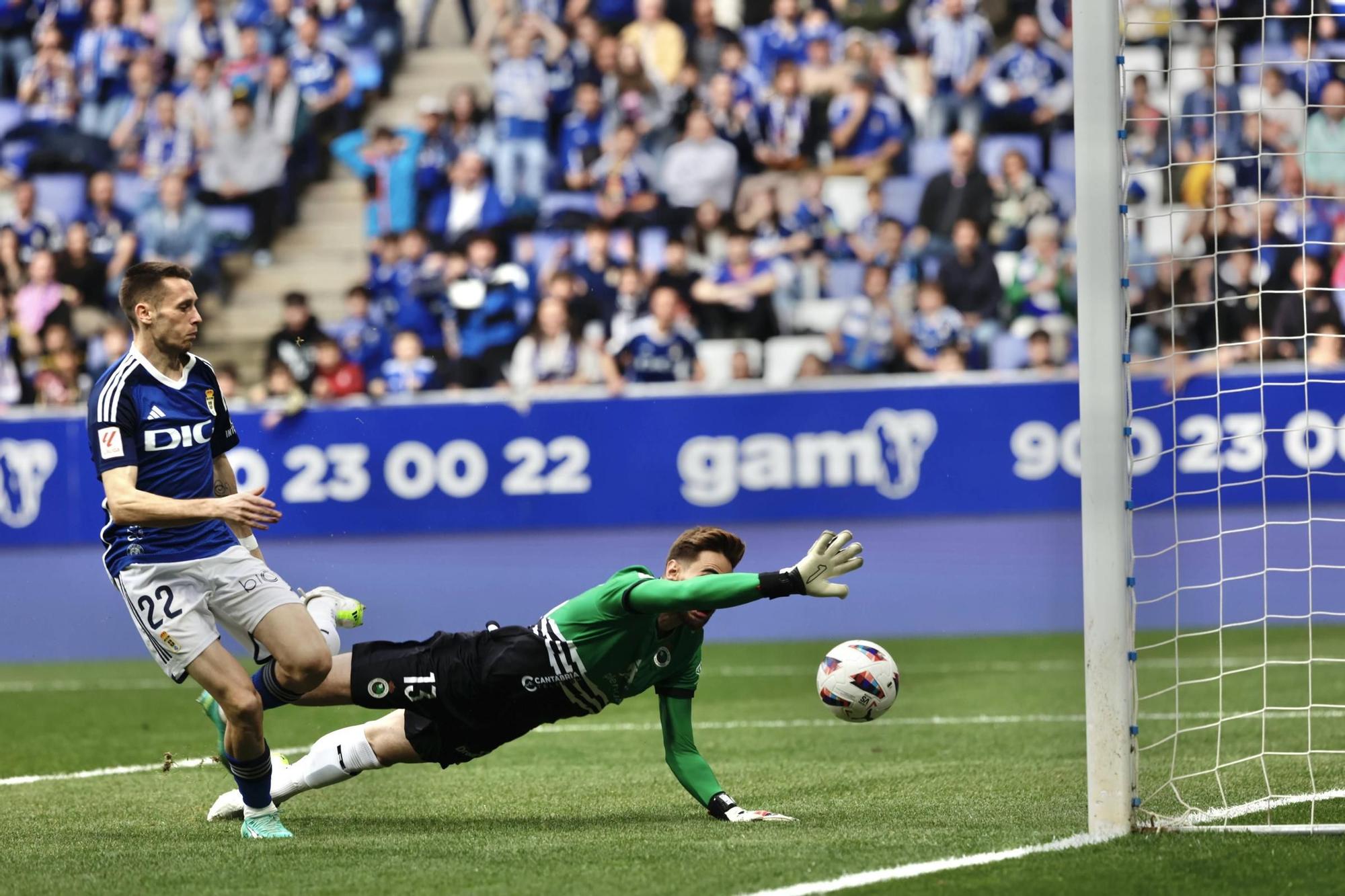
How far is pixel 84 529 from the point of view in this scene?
1388 centimetres

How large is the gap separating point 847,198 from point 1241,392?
574cm

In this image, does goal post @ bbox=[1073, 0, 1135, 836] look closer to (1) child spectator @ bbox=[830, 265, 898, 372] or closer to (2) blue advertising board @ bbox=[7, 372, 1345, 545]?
(2) blue advertising board @ bbox=[7, 372, 1345, 545]

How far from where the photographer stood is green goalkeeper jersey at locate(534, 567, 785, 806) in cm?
601

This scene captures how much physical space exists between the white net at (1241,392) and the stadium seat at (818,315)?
2.56m

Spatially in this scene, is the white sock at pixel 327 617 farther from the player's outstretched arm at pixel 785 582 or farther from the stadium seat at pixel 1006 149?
the stadium seat at pixel 1006 149

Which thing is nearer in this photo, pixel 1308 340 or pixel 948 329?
pixel 1308 340

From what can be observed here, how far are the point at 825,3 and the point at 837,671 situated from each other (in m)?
12.4

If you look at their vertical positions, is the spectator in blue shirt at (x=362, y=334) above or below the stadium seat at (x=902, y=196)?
below

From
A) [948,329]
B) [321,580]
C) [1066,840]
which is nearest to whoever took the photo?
[1066,840]

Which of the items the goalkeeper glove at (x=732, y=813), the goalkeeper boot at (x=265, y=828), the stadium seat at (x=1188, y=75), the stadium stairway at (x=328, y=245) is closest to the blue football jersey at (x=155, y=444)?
the goalkeeper boot at (x=265, y=828)

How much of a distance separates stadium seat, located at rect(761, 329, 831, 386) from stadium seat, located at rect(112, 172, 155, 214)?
643 cm

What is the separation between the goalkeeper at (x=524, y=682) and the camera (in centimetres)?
605

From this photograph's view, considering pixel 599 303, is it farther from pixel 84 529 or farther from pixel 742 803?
pixel 742 803

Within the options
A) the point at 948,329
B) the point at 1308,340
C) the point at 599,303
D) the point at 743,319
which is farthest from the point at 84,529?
the point at 1308,340
